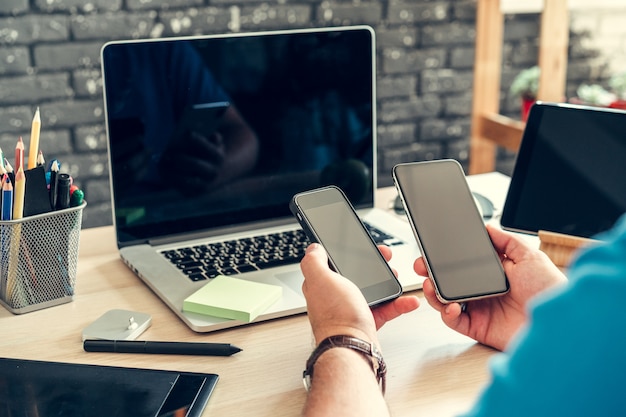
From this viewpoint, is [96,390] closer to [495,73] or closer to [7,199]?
[7,199]

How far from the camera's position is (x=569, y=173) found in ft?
3.28

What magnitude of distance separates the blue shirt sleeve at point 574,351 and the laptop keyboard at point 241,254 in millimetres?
618

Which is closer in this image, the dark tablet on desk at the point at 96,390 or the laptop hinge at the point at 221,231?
the dark tablet on desk at the point at 96,390

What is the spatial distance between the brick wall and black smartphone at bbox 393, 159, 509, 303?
1.49m

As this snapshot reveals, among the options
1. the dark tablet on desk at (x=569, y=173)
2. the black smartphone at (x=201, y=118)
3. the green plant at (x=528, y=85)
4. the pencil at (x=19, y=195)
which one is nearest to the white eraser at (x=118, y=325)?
the pencil at (x=19, y=195)

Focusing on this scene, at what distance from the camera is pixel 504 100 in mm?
2738

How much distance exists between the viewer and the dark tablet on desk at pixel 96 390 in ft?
2.19

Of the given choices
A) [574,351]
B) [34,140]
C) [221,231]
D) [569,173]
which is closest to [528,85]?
[569,173]

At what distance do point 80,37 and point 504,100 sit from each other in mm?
1503

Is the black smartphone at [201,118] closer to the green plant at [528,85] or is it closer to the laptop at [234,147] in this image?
the laptop at [234,147]

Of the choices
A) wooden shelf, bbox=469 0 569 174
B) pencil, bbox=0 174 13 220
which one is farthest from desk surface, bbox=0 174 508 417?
wooden shelf, bbox=469 0 569 174

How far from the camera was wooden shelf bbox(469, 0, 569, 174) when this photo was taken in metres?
2.19

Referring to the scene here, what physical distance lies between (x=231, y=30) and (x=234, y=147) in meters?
1.26

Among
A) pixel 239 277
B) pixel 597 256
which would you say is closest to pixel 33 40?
pixel 239 277
